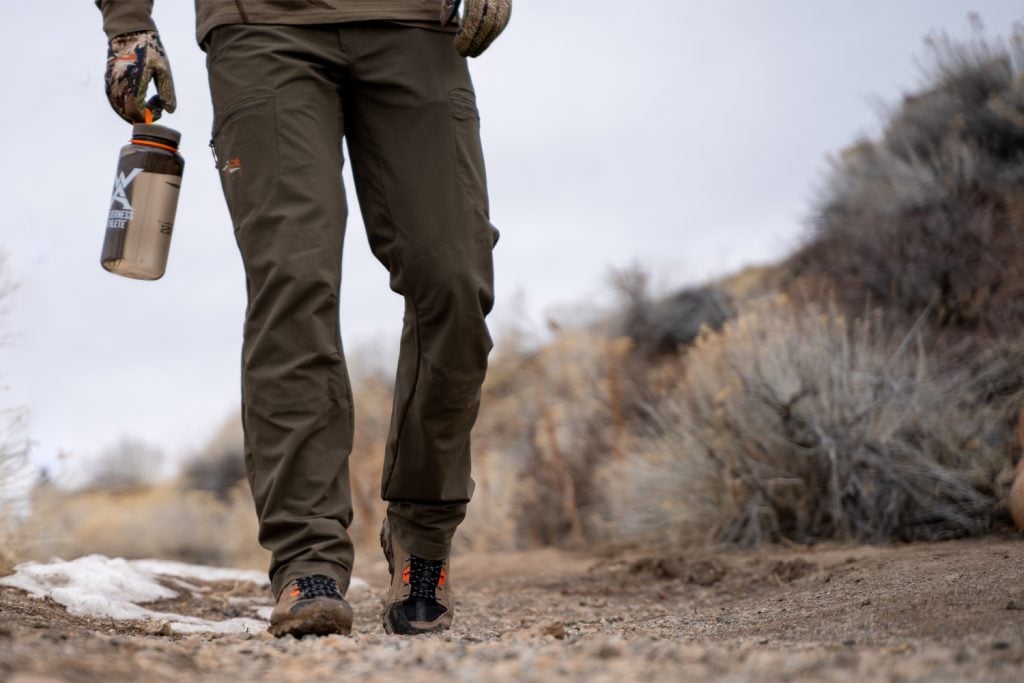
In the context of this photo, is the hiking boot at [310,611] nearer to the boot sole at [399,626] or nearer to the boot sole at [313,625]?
the boot sole at [313,625]

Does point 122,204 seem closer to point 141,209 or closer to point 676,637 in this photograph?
point 141,209

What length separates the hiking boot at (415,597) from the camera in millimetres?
3170

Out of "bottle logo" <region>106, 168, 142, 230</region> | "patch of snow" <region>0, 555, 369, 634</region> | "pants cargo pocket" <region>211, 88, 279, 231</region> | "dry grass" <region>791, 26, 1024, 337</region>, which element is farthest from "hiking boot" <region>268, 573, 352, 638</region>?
"dry grass" <region>791, 26, 1024, 337</region>

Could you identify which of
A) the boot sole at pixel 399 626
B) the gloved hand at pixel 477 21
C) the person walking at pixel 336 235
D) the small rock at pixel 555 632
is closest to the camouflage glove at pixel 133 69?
the person walking at pixel 336 235

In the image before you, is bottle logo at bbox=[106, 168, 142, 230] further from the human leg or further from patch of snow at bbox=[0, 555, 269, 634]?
patch of snow at bbox=[0, 555, 269, 634]

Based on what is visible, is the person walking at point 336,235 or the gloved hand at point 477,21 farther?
the gloved hand at point 477,21

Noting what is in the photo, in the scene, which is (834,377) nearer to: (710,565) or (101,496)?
(710,565)

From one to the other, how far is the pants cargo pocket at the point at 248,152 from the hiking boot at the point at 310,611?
2.97 ft

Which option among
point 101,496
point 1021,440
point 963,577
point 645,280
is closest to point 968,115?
point 645,280

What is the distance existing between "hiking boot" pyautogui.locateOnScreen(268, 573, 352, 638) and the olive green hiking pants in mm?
42

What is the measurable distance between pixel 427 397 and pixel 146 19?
126cm

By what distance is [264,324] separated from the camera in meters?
2.74

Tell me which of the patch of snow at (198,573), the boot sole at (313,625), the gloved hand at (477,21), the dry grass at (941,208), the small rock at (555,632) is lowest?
the patch of snow at (198,573)

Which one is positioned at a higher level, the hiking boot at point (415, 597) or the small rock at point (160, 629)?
the hiking boot at point (415, 597)
